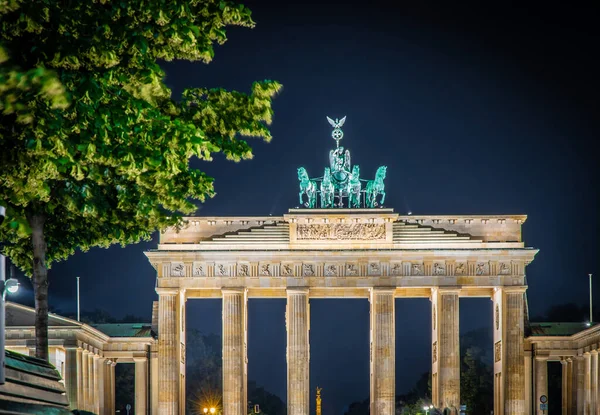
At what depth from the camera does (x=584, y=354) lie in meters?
86.8

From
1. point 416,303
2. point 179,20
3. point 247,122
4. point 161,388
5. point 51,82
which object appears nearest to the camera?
point 51,82

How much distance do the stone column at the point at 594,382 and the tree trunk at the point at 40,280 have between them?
5787cm

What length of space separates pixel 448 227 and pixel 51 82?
7215cm

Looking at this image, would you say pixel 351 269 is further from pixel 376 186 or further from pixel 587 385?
pixel 587 385

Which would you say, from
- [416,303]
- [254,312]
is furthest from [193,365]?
[416,303]

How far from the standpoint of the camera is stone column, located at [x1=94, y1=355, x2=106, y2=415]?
8756cm

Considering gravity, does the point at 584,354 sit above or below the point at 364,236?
below

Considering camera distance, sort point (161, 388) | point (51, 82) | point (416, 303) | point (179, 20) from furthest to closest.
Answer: point (416, 303) → point (161, 388) → point (179, 20) → point (51, 82)

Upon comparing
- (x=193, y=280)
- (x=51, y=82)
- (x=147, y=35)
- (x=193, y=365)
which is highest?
(x=147, y=35)

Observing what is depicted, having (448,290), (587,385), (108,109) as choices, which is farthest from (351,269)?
(108,109)

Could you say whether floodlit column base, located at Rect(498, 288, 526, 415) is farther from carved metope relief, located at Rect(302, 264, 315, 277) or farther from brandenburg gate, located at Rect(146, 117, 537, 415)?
carved metope relief, located at Rect(302, 264, 315, 277)

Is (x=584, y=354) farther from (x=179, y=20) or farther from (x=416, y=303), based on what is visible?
(x=179, y=20)

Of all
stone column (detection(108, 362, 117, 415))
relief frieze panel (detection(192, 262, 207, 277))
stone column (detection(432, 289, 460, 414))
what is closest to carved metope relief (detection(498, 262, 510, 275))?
stone column (detection(432, 289, 460, 414))

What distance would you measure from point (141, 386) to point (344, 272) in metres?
18.6
